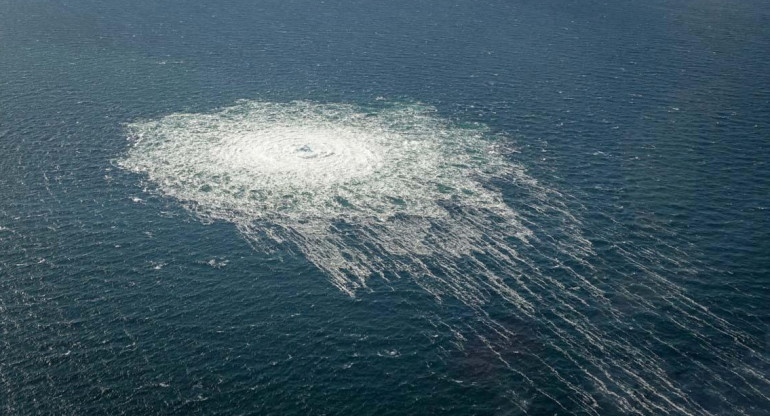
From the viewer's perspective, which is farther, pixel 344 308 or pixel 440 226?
pixel 440 226

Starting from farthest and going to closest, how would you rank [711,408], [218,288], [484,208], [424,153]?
[424,153] → [484,208] → [218,288] → [711,408]

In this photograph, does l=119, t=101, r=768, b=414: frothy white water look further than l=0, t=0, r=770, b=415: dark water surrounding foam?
Yes

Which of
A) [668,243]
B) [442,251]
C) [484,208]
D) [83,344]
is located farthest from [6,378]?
[668,243]

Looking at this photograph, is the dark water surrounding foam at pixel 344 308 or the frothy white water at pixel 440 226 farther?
the frothy white water at pixel 440 226

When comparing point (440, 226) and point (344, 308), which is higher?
point (440, 226)

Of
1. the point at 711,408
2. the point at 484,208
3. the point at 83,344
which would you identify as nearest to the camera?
the point at 711,408

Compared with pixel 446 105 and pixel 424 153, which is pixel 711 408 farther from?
pixel 446 105

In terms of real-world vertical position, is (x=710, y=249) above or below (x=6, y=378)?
above

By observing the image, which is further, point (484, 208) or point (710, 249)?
point (484, 208)
